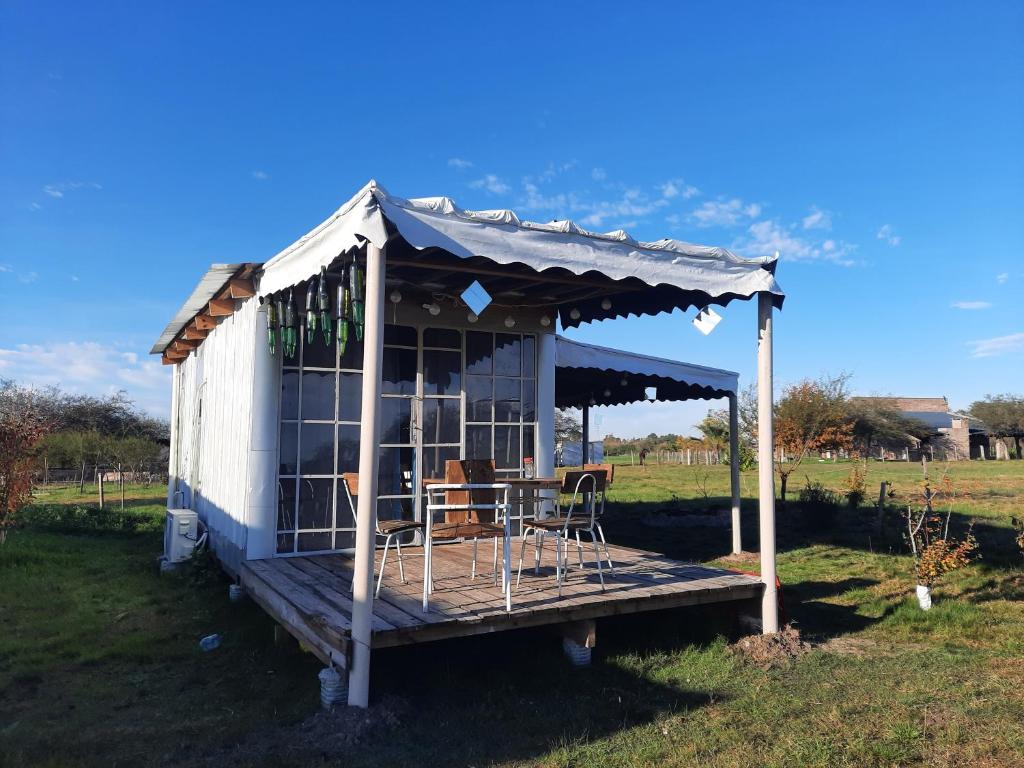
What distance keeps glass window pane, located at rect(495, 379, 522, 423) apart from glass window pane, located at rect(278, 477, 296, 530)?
6.68 ft

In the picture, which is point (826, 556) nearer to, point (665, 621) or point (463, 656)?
point (665, 621)

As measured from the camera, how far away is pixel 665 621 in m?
5.27

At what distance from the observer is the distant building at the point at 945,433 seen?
4081 cm

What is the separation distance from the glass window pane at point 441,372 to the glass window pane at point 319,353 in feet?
2.81

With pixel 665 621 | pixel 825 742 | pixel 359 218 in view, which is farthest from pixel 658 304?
pixel 825 742

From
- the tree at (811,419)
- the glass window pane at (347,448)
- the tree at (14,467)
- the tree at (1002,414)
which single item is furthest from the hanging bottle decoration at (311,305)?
the tree at (1002,414)

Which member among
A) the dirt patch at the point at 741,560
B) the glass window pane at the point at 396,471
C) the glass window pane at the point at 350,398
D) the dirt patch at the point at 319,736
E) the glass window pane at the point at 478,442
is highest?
the glass window pane at the point at 350,398

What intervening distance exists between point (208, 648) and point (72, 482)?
2396cm

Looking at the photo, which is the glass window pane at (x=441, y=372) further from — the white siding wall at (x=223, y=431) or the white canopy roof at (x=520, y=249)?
the white canopy roof at (x=520, y=249)

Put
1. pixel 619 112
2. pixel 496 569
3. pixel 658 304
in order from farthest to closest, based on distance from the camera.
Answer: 1. pixel 619 112
2. pixel 658 304
3. pixel 496 569

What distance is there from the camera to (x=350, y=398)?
6.72 m

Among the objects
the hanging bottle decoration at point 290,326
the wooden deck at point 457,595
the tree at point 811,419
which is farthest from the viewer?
the tree at point 811,419

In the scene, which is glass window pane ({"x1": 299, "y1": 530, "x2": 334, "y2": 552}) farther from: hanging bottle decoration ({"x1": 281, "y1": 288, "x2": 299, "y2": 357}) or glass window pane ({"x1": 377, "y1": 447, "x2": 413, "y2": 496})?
hanging bottle decoration ({"x1": 281, "y1": 288, "x2": 299, "y2": 357})

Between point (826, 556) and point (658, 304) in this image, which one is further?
point (826, 556)
